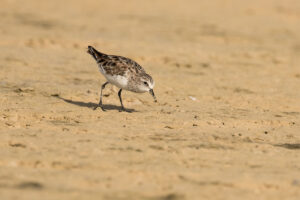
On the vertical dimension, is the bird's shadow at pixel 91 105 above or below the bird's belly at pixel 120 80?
below

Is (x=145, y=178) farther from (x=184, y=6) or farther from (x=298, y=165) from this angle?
(x=184, y=6)

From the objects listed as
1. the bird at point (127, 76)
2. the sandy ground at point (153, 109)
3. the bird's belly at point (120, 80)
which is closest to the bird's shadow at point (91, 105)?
the sandy ground at point (153, 109)

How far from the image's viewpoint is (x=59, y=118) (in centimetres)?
991

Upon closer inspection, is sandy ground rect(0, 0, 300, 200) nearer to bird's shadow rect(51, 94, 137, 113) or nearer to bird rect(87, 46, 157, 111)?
bird's shadow rect(51, 94, 137, 113)

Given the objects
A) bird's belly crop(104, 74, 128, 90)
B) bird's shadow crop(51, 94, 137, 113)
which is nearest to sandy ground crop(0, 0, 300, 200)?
bird's shadow crop(51, 94, 137, 113)

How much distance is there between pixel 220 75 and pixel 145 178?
7.33 m

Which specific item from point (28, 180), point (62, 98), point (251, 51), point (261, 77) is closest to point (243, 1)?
point (251, 51)

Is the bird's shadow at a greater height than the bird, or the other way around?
the bird

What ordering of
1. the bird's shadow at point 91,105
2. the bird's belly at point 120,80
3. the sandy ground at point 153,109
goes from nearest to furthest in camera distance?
the sandy ground at point 153,109 → the bird's belly at point 120,80 → the bird's shadow at point 91,105

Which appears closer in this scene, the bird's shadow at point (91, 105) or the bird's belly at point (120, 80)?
the bird's belly at point (120, 80)

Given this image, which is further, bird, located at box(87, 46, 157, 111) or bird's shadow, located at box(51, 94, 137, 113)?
bird's shadow, located at box(51, 94, 137, 113)

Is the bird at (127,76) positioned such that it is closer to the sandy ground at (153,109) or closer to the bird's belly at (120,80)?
the bird's belly at (120,80)

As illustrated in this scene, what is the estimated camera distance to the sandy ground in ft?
23.2

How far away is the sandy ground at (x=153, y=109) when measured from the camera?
706cm
